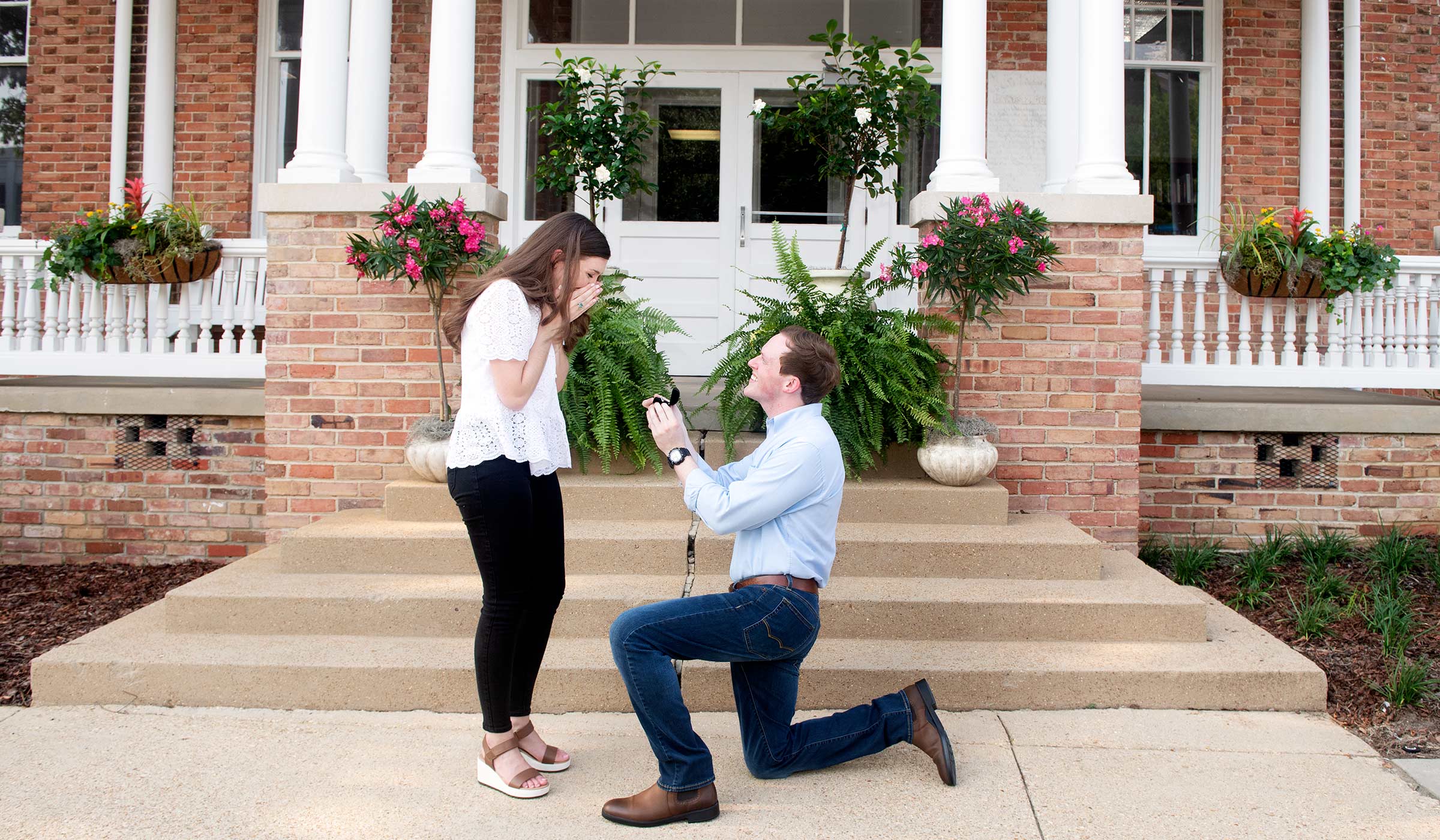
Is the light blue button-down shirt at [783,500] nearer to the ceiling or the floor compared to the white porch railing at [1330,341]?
nearer to the floor

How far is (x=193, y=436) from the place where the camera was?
5809mm

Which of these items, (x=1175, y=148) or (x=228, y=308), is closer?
(x=228, y=308)

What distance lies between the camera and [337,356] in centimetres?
509

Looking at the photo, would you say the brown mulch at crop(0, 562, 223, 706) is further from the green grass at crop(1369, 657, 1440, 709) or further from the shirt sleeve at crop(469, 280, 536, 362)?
the green grass at crop(1369, 657, 1440, 709)

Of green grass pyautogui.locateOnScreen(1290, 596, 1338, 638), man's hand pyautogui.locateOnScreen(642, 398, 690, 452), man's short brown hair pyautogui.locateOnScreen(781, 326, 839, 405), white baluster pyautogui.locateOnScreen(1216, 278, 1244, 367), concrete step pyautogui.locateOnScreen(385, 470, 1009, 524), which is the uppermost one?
white baluster pyautogui.locateOnScreen(1216, 278, 1244, 367)

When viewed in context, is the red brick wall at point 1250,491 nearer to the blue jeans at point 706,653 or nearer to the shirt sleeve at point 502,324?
the blue jeans at point 706,653

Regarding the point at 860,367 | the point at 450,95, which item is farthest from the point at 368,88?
the point at 860,367

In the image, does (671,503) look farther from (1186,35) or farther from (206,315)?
(1186,35)

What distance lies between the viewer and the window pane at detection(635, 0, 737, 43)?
7688 millimetres

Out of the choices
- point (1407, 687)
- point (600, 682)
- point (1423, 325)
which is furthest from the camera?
point (1423, 325)

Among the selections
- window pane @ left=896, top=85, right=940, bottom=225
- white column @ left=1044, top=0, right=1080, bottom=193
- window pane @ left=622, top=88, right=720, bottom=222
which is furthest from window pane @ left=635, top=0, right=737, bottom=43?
white column @ left=1044, top=0, right=1080, bottom=193

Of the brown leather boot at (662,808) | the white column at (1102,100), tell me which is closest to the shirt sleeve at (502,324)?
the brown leather boot at (662,808)

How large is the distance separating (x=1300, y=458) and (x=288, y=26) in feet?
25.1

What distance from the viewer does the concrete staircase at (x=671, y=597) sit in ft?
11.6
